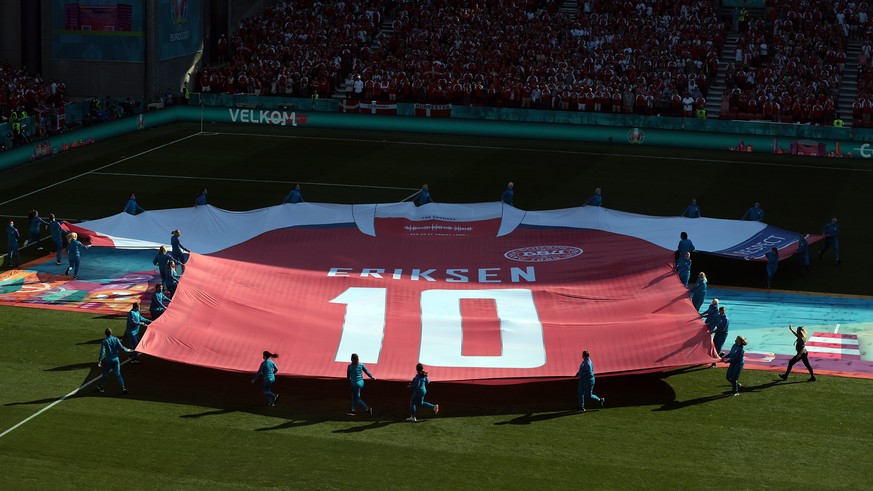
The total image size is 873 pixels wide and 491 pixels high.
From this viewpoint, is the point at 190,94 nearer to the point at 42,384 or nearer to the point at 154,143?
the point at 154,143

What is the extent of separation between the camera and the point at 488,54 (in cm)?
6284

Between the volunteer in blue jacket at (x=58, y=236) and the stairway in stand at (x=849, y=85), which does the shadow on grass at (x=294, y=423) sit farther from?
the stairway in stand at (x=849, y=85)

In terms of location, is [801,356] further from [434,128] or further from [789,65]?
[789,65]

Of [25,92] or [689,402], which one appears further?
[25,92]

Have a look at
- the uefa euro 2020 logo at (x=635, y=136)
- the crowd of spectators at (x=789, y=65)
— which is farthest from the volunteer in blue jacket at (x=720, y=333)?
the crowd of spectators at (x=789, y=65)

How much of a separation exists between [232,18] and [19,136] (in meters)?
22.1

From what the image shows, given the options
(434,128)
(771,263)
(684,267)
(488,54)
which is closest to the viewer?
(684,267)

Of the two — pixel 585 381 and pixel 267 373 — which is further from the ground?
pixel 585 381

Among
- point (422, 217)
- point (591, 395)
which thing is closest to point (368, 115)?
point (422, 217)

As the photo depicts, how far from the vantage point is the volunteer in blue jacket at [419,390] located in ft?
78.3

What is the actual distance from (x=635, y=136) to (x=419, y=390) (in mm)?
33849

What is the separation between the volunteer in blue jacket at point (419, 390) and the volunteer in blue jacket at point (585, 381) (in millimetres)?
2857

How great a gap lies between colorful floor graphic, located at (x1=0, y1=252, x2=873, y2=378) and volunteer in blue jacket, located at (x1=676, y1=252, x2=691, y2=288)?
1268mm

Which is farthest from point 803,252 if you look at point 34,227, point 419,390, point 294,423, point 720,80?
point 720,80
